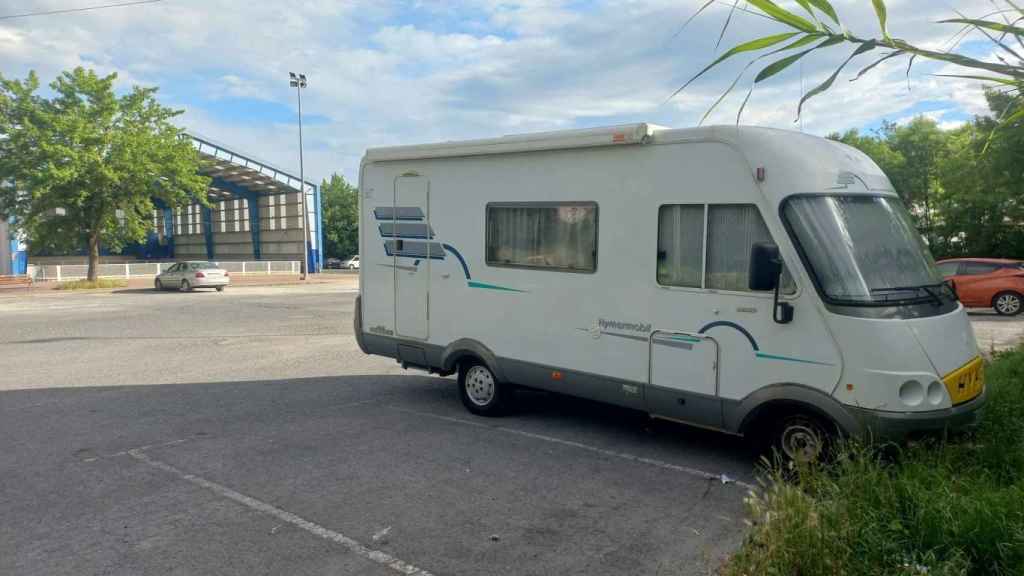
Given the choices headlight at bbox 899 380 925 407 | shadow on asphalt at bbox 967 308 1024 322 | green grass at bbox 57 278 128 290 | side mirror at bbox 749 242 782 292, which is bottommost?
green grass at bbox 57 278 128 290

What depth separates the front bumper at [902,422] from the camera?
5.02 metres

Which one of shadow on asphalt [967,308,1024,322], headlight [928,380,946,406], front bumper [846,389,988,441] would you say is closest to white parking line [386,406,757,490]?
front bumper [846,389,988,441]

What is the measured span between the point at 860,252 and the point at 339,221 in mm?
77229

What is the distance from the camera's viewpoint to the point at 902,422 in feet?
16.5

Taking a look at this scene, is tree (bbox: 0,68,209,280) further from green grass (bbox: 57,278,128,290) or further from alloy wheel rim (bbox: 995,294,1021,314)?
alloy wheel rim (bbox: 995,294,1021,314)

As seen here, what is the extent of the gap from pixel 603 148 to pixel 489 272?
5.92 ft

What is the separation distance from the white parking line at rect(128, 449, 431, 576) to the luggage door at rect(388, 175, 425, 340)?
305cm

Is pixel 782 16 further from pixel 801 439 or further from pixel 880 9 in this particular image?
pixel 801 439

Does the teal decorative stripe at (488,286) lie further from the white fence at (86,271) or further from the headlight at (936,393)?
the white fence at (86,271)

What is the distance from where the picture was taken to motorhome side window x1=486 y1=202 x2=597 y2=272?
689cm

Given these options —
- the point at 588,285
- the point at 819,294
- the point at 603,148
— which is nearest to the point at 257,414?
the point at 588,285

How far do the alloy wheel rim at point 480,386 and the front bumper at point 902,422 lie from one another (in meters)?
3.70

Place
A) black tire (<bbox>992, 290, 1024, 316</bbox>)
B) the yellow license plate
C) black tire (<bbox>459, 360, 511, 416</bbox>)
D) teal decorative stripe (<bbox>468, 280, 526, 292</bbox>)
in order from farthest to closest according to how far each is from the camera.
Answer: black tire (<bbox>992, 290, 1024, 316</bbox>), black tire (<bbox>459, 360, 511, 416</bbox>), teal decorative stripe (<bbox>468, 280, 526, 292</bbox>), the yellow license plate

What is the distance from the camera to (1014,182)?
75.7 feet
